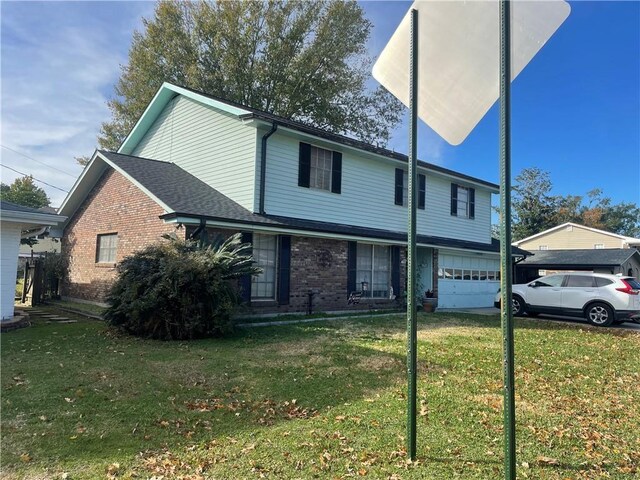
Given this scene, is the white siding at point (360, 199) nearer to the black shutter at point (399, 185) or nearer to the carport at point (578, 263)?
the black shutter at point (399, 185)

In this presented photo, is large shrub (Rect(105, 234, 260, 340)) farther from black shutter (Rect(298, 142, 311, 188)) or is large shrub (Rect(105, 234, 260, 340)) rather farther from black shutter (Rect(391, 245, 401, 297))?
black shutter (Rect(391, 245, 401, 297))

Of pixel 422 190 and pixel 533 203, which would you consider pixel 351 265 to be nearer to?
pixel 422 190

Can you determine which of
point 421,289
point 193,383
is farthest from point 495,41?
point 421,289

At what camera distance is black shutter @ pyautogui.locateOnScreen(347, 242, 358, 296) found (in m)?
13.6

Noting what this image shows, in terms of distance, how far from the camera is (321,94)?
26.9 metres

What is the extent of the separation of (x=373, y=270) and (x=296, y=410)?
33.8ft

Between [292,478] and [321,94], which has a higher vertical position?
[321,94]

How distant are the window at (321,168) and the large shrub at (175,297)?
210 inches

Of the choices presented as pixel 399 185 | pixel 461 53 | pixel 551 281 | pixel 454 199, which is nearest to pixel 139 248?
pixel 399 185

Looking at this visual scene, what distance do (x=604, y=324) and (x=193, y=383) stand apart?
13.1 meters

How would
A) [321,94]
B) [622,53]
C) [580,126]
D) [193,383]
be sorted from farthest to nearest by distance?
1. [321,94]
2. [580,126]
3. [622,53]
4. [193,383]

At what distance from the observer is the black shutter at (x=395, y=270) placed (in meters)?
15.0

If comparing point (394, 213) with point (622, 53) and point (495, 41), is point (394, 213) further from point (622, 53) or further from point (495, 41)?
point (495, 41)

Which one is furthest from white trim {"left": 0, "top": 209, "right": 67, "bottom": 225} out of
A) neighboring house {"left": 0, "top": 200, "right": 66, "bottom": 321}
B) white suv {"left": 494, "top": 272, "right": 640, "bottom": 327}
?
white suv {"left": 494, "top": 272, "right": 640, "bottom": 327}
